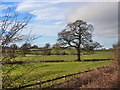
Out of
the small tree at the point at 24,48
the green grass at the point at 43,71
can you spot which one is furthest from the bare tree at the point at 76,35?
the small tree at the point at 24,48

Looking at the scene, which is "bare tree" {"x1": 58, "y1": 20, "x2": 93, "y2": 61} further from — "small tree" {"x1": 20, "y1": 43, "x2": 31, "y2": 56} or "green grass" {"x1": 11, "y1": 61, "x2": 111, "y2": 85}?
"small tree" {"x1": 20, "y1": 43, "x2": 31, "y2": 56}

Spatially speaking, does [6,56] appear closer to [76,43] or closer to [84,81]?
[84,81]

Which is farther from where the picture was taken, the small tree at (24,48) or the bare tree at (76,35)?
the bare tree at (76,35)

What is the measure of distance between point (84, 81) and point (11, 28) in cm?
807

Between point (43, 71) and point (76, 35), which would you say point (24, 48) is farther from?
point (76, 35)

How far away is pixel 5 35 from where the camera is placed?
4.35 meters

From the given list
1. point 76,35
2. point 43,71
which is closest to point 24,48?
point 43,71

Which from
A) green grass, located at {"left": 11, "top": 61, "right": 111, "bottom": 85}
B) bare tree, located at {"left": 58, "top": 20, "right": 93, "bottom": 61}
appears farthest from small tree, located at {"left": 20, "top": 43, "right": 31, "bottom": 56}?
bare tree, located at {"left": 58, "top": 20, "right": 93, "bottom": 61}

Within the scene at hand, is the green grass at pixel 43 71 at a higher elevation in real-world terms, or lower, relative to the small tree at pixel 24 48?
lower

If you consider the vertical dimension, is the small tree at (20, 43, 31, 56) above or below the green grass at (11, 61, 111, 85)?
above

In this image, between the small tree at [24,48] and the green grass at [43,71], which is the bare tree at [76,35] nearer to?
the green grass at [43,71]

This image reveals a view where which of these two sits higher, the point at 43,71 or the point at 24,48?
the point at 24,48

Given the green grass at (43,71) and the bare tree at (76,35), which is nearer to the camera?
the green grass at (43,71)

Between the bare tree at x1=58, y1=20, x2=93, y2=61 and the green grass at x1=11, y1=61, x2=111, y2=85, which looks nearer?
the green grass at x1=11, y1=61, x2=111, y2=85
